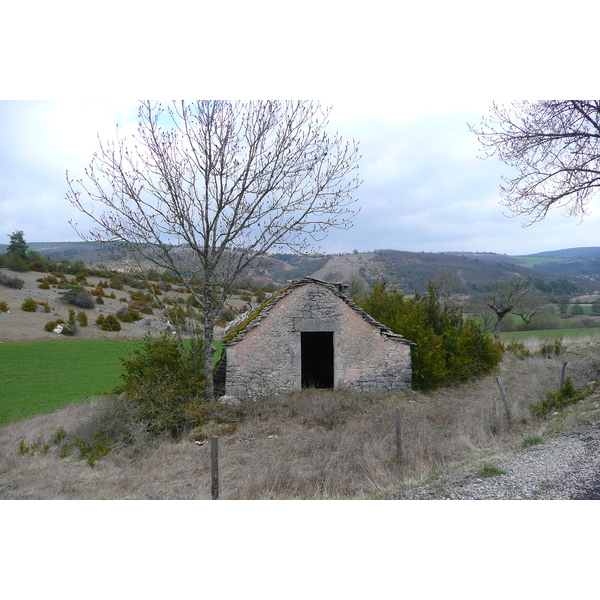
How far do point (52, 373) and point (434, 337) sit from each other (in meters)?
15.9

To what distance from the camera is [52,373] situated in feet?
61.4

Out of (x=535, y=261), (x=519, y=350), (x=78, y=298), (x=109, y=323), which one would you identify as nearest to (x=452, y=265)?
(x=535, y=261)

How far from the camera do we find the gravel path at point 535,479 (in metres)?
5.28

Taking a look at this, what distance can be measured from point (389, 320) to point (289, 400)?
538 cm

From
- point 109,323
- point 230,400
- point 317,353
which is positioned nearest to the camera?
point 230,400

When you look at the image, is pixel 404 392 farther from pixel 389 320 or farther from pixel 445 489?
pixel 445 489

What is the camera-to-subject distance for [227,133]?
11.2 metres

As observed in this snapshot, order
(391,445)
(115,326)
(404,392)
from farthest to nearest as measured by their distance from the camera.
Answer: (115,326) < (404,392) < (391,445)

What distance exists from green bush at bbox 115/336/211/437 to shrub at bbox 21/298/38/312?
59.7 feet

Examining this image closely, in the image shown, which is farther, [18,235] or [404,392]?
[18,235]

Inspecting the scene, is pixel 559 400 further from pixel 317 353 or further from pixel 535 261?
pixel 535 261

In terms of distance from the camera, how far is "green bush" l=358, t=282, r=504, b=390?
13.7 metres

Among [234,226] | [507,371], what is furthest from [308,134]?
[507,371]

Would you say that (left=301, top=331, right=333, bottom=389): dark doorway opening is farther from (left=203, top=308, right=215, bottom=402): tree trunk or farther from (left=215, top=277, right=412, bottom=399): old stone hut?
(left=203, top=308, right=215, bottom=402): tree trunk
